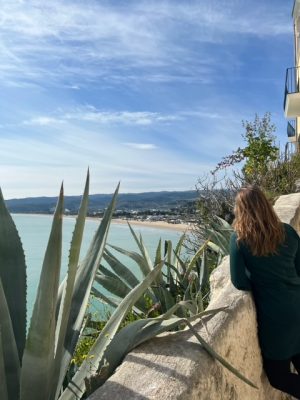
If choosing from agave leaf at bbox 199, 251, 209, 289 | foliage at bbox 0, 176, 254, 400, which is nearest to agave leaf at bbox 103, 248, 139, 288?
agave leaf at bbox 199, 251, 209, 289

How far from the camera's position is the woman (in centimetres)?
249

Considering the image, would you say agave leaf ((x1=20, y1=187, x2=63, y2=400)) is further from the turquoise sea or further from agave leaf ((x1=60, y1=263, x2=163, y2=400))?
the turquoise sea

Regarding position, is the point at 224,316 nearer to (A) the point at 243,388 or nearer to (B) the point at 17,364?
(A) the point at 243,388

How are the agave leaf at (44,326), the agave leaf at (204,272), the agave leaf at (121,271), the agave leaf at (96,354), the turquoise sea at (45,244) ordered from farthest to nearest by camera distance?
the turquoise sea at (45,244) < the agave leaf at (204,272) < the agave leaf at (121,271) < the agave leaf at (96,354) < the agave leaf at (44,326)

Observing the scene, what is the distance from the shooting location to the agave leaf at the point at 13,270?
1936 mm

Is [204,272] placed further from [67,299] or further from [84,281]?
[67,299]

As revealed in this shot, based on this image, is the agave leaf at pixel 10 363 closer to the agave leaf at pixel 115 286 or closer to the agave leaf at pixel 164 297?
the agave leaf at pixel 115 286

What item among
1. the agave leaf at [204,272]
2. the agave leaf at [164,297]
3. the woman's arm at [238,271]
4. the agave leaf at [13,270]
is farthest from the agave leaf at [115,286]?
the agave leaf at [13,270]

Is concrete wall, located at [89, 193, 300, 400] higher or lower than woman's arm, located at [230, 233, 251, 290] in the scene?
lower

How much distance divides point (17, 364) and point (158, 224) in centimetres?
6354

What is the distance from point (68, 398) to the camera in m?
1.86

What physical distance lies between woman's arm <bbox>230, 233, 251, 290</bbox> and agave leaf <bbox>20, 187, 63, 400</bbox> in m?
1.17

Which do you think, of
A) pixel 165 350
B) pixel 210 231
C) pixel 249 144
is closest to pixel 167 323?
pixel 165 350

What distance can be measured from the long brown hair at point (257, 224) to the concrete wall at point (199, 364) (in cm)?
27
